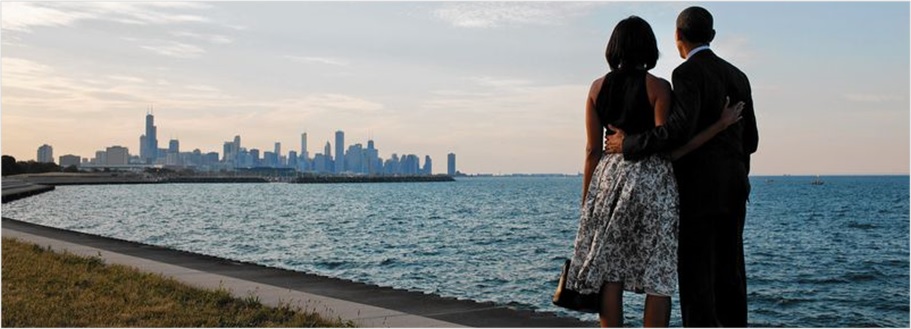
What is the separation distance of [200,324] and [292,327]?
0.88 metres

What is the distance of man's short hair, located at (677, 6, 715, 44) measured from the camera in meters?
4.51

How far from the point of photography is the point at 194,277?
11.9 metres

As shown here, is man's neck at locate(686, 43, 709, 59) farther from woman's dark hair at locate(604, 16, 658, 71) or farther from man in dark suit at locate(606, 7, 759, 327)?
woman's dark hair at locate(604, 16, 658, 71)

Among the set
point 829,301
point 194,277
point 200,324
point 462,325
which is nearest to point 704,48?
point 462,325

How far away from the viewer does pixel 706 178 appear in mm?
4309

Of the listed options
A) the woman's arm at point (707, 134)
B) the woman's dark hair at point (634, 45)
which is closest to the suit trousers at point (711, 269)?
the woman's arm at point (707, 134)

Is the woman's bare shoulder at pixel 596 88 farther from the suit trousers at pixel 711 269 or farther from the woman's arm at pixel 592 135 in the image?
the suit trousers at pixel 711 269

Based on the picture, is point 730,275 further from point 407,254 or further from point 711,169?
point 407,254

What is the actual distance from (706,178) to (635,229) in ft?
1.40

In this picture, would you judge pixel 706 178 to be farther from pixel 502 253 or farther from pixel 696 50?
pixel 502 253

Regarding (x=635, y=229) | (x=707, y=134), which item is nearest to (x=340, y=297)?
(x=635, y=229)

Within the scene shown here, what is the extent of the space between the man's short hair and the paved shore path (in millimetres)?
4145

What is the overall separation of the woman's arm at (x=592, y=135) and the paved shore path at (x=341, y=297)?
3.77 meters

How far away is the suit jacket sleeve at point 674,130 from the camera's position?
4.16m
